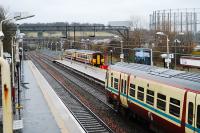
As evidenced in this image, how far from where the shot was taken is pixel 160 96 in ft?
49.0

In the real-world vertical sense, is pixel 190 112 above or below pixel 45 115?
above

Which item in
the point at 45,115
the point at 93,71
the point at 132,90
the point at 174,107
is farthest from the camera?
the point at 93,71

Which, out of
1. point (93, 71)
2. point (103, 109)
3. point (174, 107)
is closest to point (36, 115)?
point (103, 109)

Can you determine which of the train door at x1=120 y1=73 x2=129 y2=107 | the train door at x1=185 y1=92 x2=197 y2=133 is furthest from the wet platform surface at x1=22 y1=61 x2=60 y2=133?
the train door at x1=185 y1=92 x2=197 y2=133

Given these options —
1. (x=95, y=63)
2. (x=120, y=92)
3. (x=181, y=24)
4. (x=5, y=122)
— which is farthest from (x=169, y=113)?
(x=181, y=24)

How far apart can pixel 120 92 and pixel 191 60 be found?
54.5ft

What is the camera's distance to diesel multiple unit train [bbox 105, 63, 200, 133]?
1242 cm

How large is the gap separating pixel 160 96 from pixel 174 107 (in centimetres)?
141

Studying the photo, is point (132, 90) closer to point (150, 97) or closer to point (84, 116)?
point (150, 97)

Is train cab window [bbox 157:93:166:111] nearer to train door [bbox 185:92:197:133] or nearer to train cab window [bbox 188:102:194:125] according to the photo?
train door [bbox 185:92:197:133]

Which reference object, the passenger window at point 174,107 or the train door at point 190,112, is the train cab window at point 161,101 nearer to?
the passenger window at point 174,107

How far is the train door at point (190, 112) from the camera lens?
39.2 feet

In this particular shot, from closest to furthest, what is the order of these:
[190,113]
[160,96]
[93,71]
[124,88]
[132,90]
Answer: [190,113] → [160,96] → [132,90] → [124,88] → [93,71]

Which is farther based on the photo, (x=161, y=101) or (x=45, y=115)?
(x=45, y=115)
